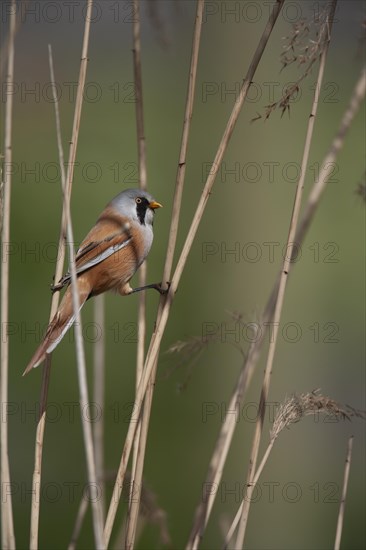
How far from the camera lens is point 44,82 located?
23.5ft

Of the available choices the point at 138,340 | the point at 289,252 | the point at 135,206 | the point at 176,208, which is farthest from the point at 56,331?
the point at 289,252

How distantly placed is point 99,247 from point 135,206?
0.79 feet

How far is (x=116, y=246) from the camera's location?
3070mm

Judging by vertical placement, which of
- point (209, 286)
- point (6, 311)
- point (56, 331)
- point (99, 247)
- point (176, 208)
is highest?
point (176, 208)

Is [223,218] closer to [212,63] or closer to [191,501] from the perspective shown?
[212,63]

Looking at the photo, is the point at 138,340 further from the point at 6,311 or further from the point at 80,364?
the point at 80,364

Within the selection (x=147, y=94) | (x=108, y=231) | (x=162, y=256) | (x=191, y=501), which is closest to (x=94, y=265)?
(x=108, y=231)

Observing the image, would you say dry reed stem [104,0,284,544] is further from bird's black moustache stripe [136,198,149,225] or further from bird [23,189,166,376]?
bird's black moustache stripe [136,198,149,225]

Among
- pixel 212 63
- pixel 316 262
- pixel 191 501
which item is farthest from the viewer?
pixel 316 262

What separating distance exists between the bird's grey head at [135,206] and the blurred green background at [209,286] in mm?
1188

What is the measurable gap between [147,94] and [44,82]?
293 centimetres

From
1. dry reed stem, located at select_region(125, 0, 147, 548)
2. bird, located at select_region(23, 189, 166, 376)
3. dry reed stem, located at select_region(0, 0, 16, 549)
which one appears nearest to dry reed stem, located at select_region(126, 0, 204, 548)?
dry reed stem, located at select_region(125, 0, 147, 548)

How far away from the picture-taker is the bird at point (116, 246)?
303cm

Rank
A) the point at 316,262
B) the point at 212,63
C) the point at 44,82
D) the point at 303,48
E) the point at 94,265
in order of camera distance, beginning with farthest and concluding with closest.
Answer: the point at 316,262
the point at 44,82
the point at 212,63
the point at 94,265
the point at 303,48
